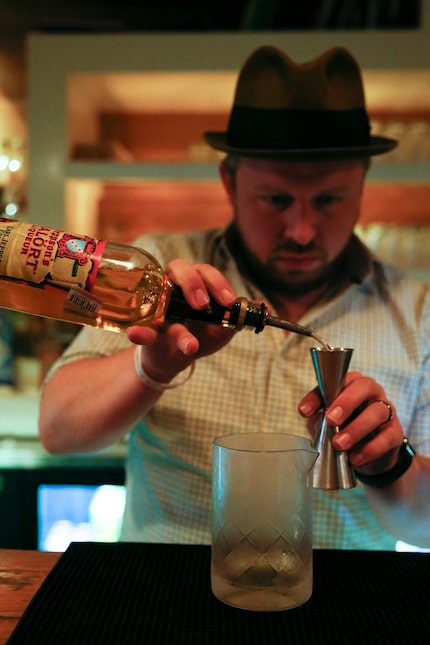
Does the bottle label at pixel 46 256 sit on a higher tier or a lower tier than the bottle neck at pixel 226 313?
higher

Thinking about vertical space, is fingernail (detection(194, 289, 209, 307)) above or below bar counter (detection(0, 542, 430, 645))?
above

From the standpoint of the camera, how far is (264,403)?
3.96 ft

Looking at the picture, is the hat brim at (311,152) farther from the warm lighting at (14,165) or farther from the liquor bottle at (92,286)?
the warm lighting at (14,165)

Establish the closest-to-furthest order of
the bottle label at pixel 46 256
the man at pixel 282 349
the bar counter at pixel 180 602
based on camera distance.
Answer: the bar counter at pixel 180 602, the bottle label at pixel 46 256, the man at pixel 282 349

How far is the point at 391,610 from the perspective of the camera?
2.06 ft

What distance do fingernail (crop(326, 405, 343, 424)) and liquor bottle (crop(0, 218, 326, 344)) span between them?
0.29 ft

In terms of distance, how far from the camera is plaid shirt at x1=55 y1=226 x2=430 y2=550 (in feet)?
3.81

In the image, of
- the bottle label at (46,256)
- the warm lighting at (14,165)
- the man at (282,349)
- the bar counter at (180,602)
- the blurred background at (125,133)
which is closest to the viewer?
the bar counter at (180,602)

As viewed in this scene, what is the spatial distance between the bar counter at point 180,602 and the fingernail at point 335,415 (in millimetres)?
154

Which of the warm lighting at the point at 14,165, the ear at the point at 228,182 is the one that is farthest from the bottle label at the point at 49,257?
the warm lighting at the point at 14,165

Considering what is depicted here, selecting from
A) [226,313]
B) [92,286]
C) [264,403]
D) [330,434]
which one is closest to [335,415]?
[330,434]

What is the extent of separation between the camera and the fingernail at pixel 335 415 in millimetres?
760

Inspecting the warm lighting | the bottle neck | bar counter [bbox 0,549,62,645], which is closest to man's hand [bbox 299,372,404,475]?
the bottle neck

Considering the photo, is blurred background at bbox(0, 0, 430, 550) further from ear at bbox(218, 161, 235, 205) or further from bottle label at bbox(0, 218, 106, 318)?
bottle label at bbox(0, 218, 106, 318)
